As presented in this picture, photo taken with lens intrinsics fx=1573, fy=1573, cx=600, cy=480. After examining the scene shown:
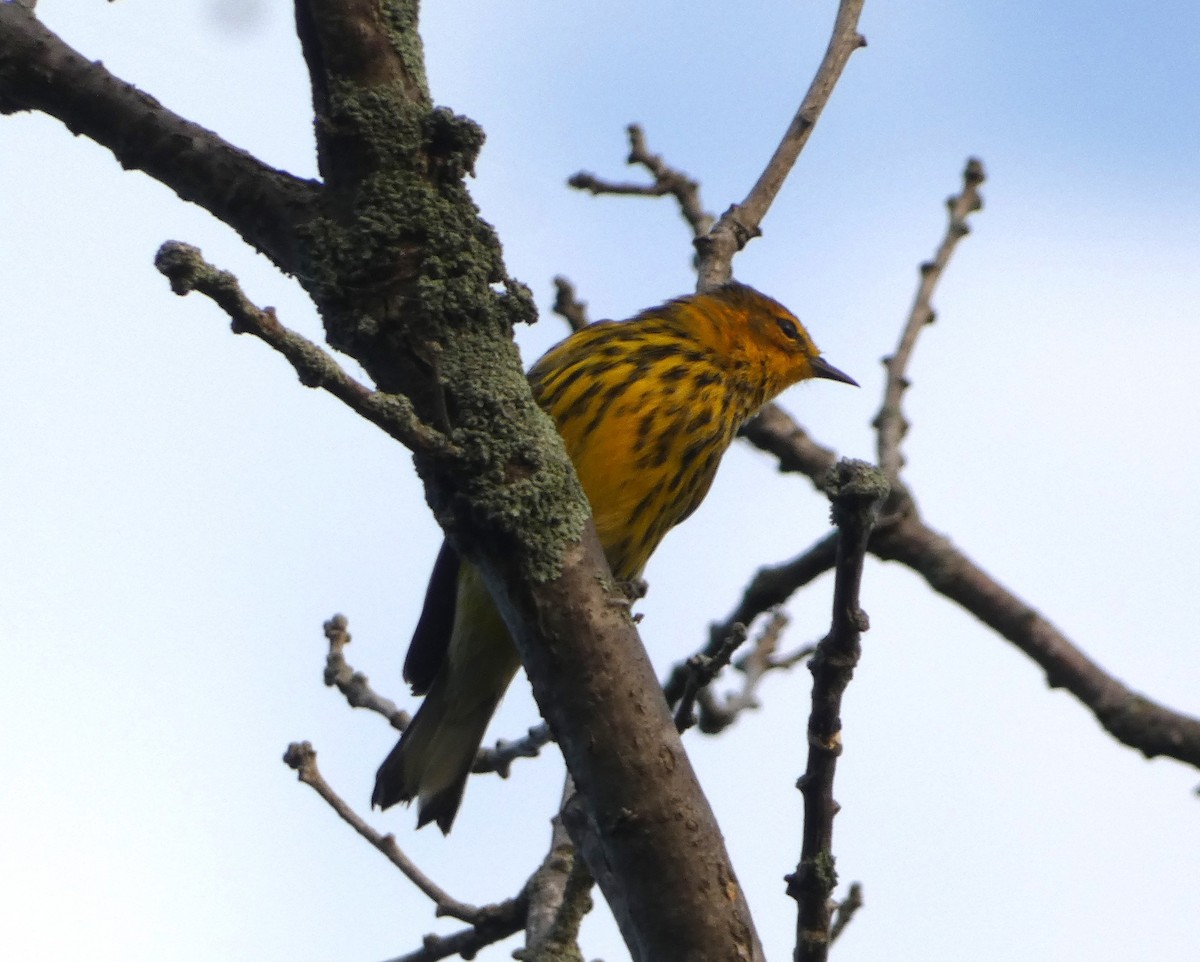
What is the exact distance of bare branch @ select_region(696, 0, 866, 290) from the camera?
4.46m

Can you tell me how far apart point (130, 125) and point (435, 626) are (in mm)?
2456

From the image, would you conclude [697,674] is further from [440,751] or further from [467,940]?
[440,751]

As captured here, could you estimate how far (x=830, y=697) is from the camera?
229 cm

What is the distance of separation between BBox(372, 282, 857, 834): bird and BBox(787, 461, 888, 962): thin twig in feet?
8.55

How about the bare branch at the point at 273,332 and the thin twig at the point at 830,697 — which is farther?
the bare branch at the point at 273,332

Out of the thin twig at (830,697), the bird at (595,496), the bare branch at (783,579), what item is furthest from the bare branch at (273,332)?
the bird at (595,496)

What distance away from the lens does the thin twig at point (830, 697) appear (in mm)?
2180

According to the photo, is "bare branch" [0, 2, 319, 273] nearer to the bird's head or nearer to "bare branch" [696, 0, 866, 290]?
"bare branch" [696, 0, 866, 290]

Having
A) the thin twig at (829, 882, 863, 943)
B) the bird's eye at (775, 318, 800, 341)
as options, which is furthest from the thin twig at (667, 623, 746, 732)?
the bird's eye at (775, 318, 800, 341)

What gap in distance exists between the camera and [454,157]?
118 inches

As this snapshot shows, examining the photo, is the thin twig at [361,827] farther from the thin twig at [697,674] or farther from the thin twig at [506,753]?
the thin twig at [697,674]

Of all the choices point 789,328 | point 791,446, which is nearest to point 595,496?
point 791,446

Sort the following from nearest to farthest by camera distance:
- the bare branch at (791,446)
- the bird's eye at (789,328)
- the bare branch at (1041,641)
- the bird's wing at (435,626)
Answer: the bare branch at (1041,641) → the bare branch at (791,446) → the bird's wing at (435,626) → the bird's eye at (789,328)

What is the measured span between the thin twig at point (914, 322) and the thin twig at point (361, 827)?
1.71 m
